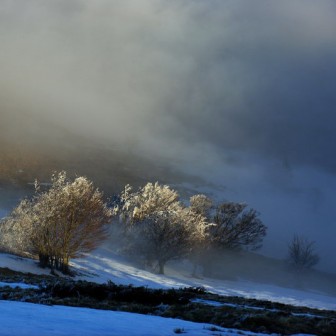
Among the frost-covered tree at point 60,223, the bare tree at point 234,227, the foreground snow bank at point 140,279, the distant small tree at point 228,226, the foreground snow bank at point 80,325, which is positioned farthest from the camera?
the bare tree at point 234,227

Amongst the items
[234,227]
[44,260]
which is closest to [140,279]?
[44,260]

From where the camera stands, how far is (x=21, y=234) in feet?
130

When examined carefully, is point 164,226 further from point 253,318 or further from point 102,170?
point 102,170

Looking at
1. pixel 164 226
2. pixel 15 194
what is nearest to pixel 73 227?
pixel 164 226

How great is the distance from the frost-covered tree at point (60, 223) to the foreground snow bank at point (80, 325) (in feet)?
99.0

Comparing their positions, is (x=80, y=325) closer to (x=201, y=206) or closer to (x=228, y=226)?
(x=201, y=206)

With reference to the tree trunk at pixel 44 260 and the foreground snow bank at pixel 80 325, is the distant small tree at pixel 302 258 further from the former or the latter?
the foreground snow bank at pixel 80 325

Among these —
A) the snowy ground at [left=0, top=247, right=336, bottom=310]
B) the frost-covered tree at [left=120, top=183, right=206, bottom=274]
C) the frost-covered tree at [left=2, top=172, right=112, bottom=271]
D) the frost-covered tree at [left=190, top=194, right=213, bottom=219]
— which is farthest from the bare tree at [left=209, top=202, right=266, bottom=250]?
the frost-covered tree at [left=2, top=172, right=112, bottom=271]

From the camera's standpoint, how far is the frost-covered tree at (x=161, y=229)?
185 feet

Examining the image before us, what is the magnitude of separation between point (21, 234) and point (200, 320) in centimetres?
3216

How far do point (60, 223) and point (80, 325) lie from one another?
32854 millimetres

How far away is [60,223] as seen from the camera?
1547 inches

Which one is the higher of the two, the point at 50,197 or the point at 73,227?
the point at 50,197

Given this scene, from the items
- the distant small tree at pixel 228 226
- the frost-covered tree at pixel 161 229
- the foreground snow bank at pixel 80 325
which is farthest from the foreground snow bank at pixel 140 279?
the foreground snow bank at pixel 80 325
